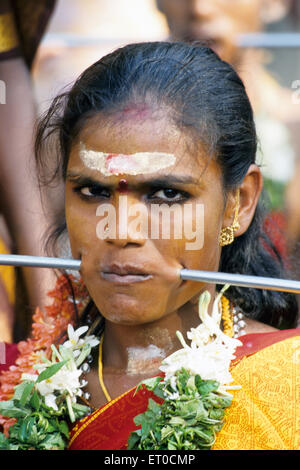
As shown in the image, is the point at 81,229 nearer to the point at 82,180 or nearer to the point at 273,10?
the point at 82,180

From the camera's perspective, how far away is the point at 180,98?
2.11 metres

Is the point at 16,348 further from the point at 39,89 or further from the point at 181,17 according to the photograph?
the point at 181,17

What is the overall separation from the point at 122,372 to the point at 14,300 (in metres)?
1.20

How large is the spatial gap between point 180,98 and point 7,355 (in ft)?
3.90

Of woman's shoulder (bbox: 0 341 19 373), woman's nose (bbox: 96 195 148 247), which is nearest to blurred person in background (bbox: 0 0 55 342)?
woman's shoulder (bbox: 0 341 19 373)

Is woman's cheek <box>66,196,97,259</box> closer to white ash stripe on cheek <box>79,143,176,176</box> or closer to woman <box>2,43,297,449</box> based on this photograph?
woman <box>2,43,297,449</box>

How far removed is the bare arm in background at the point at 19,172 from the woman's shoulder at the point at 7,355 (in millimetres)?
510

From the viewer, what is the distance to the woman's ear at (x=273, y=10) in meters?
6.39

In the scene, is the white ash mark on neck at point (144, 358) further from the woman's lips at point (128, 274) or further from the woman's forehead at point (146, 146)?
the woman's forehead at point (146, 146)

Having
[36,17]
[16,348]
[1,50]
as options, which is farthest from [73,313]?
[36,17]

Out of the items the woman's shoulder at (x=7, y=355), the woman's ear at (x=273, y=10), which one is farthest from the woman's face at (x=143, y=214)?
the woman's ear at (x=273, y=10)

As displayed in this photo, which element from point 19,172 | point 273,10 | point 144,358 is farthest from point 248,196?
point 273,10

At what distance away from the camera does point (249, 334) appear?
225 cm

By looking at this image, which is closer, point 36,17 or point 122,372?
point 122,372
